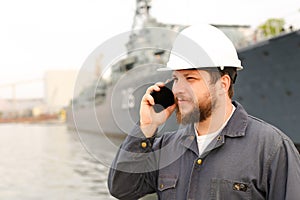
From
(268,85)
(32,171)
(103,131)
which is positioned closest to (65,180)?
(32,171)

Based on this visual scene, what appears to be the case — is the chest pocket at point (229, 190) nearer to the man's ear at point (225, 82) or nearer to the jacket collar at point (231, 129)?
the jacket collar at point (231, 129)

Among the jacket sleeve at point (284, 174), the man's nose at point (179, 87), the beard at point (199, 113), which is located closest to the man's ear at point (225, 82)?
the beard at point (199, 113)

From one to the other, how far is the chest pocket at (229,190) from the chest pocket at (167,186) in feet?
0.75

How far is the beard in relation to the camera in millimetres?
1991

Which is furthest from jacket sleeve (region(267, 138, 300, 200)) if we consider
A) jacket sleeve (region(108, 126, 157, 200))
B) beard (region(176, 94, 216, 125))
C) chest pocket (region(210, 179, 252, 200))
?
jacket sleeve (region(108, 126, 157, 200))

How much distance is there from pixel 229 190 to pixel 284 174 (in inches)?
9.8

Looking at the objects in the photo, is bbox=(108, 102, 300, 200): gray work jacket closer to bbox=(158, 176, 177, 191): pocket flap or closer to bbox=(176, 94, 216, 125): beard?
bbox=(158, 176, 177, 191): pocket flap

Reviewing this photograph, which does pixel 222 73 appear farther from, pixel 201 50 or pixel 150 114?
pixel 150 114

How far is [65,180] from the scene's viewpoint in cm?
1131

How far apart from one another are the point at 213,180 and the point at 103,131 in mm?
651

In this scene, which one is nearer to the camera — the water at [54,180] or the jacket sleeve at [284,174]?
the jacket sleeve at [284,174]

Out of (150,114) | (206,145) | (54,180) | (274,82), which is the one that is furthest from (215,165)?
(274,82)

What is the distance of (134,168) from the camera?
7.14ft

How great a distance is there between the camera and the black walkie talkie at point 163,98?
2.10 metres
